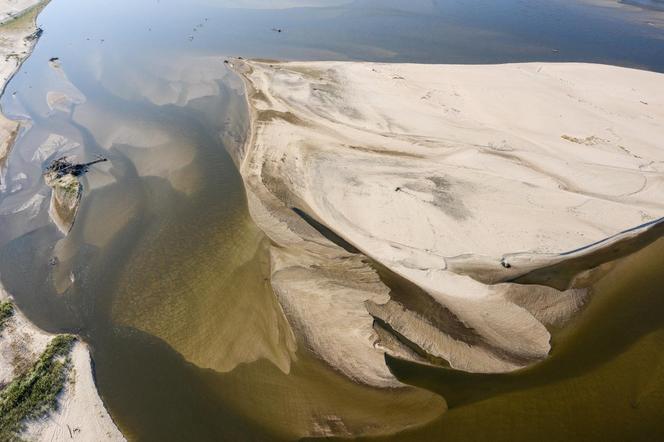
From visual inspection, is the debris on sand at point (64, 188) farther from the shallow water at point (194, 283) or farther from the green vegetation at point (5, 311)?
the green vegetation at point (5, 311)

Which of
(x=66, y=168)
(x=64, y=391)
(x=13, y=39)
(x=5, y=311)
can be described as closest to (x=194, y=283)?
(x=64, y=391)

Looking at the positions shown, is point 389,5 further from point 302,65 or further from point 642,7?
point 642,7

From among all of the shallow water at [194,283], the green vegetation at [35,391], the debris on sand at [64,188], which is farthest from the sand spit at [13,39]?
the green vegetation at [35,391]

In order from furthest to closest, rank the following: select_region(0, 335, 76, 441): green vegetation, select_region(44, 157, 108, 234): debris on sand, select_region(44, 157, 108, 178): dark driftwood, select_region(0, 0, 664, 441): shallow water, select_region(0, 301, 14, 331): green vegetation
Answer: select_region(44, 157, 108, 178): dark driftwood < select_region(44, 157, 108, 234): debris on sand < select_region(0, 301, 14, 331): green vegetation < select_region(0, 0, 664, 441): shallow water < select_region(0, 335, 76, 441): green vegetation

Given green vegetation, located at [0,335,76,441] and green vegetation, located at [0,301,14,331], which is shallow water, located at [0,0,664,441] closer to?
green vegetation, located at [0,301,14,331]

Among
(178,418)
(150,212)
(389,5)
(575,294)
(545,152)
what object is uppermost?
(389,5)

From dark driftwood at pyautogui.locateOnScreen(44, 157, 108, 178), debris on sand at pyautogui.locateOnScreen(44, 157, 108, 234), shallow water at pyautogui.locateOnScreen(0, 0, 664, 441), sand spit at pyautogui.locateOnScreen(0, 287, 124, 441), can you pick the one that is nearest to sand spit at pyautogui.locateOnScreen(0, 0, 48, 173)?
shallow water at pyautogui.locateOnScreen(0, 0, 664, 441)

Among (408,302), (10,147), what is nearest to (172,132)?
(10,147)
